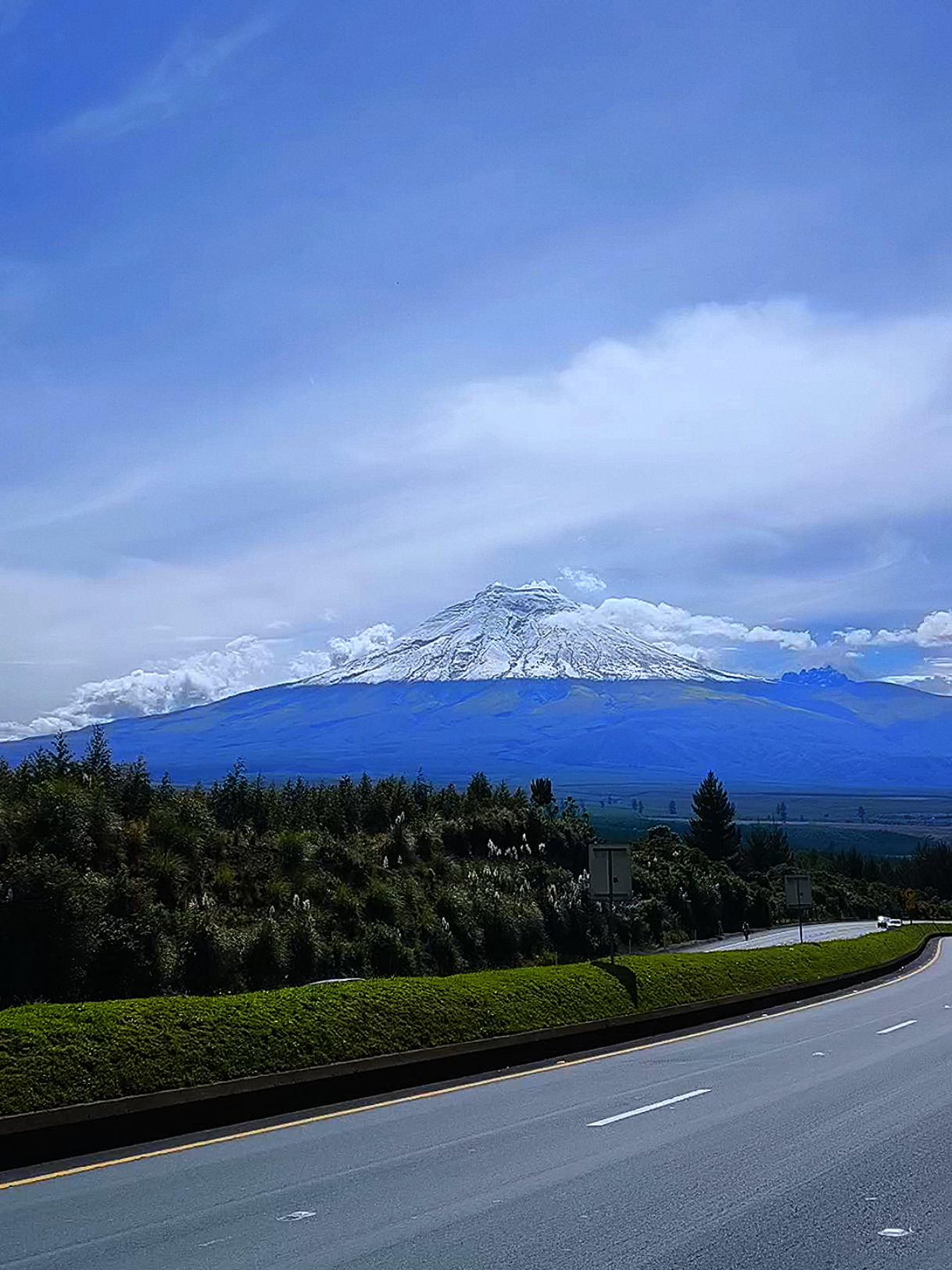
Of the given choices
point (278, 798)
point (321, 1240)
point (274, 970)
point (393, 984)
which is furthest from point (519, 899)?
point (321, 1240)

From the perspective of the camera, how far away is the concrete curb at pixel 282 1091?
391 inches

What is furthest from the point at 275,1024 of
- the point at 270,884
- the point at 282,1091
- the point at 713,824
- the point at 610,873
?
the point at 713,824

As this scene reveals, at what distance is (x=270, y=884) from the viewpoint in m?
38.9

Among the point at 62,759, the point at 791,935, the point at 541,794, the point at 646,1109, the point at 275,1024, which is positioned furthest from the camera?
the point at 541,794

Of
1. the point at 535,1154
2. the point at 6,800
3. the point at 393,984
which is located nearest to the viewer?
the point at 535,1154

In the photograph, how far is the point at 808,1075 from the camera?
14812 mm

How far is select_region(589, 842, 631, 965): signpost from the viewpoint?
853 inches

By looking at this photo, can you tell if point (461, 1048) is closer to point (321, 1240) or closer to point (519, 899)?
point (321, 1240)

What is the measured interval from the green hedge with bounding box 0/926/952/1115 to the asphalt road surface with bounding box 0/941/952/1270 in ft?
2.56

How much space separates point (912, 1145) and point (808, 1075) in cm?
450

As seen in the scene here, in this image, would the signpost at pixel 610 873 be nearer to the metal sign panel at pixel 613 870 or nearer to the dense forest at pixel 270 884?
the metal sign panel at pixel 613 870

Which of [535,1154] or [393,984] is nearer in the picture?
[535,1154]

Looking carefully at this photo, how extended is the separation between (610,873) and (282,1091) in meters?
10.3

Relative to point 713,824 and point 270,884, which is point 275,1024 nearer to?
point 270,884
